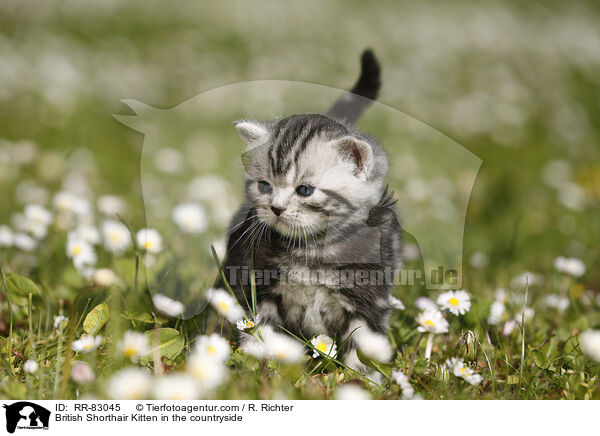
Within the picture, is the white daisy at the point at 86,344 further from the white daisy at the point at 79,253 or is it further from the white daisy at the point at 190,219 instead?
the white daisy at the point at 190,219

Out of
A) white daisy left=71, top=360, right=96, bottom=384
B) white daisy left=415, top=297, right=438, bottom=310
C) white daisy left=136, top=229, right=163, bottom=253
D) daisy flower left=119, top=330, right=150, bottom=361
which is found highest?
white daisy left=136, top=229, right=163, bottom=253

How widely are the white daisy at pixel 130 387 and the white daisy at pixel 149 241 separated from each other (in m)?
0.79

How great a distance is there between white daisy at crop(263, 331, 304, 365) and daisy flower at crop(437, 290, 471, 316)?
0.48 metres

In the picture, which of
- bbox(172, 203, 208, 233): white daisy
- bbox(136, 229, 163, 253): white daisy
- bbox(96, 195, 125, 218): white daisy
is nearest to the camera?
bbox(136, 229, 163, 253): white daisy

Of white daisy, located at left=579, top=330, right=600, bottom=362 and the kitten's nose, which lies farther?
white daisy, located at left=579, top=330, right=600, bottom=362

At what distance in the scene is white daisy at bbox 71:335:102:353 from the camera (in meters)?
1.46

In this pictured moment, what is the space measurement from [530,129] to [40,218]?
3.52 meters

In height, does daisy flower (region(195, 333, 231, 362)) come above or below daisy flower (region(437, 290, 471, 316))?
below

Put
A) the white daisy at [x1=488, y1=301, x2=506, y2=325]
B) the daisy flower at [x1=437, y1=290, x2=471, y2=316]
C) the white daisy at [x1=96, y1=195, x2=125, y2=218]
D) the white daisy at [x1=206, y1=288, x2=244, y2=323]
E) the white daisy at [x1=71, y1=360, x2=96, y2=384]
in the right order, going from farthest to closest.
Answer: the white daisy at [x1=96, y1=195, x2=125, y2=218]
the white daisy at [x1=488, y1=301, x2=506, y2=325]
the daisy flower at [x1=437, y1=290, x2=471, y2=316]
the white daisy at [x1=206, y1=288, x2=244, y2=323]
the white daisy at [x1=71, y1=360, x2=96, y2=384]

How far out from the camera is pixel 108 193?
3.13 m

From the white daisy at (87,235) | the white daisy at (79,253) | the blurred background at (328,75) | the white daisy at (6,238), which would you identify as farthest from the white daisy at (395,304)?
the white daisy at (6,238)

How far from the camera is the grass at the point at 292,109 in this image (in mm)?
1564
